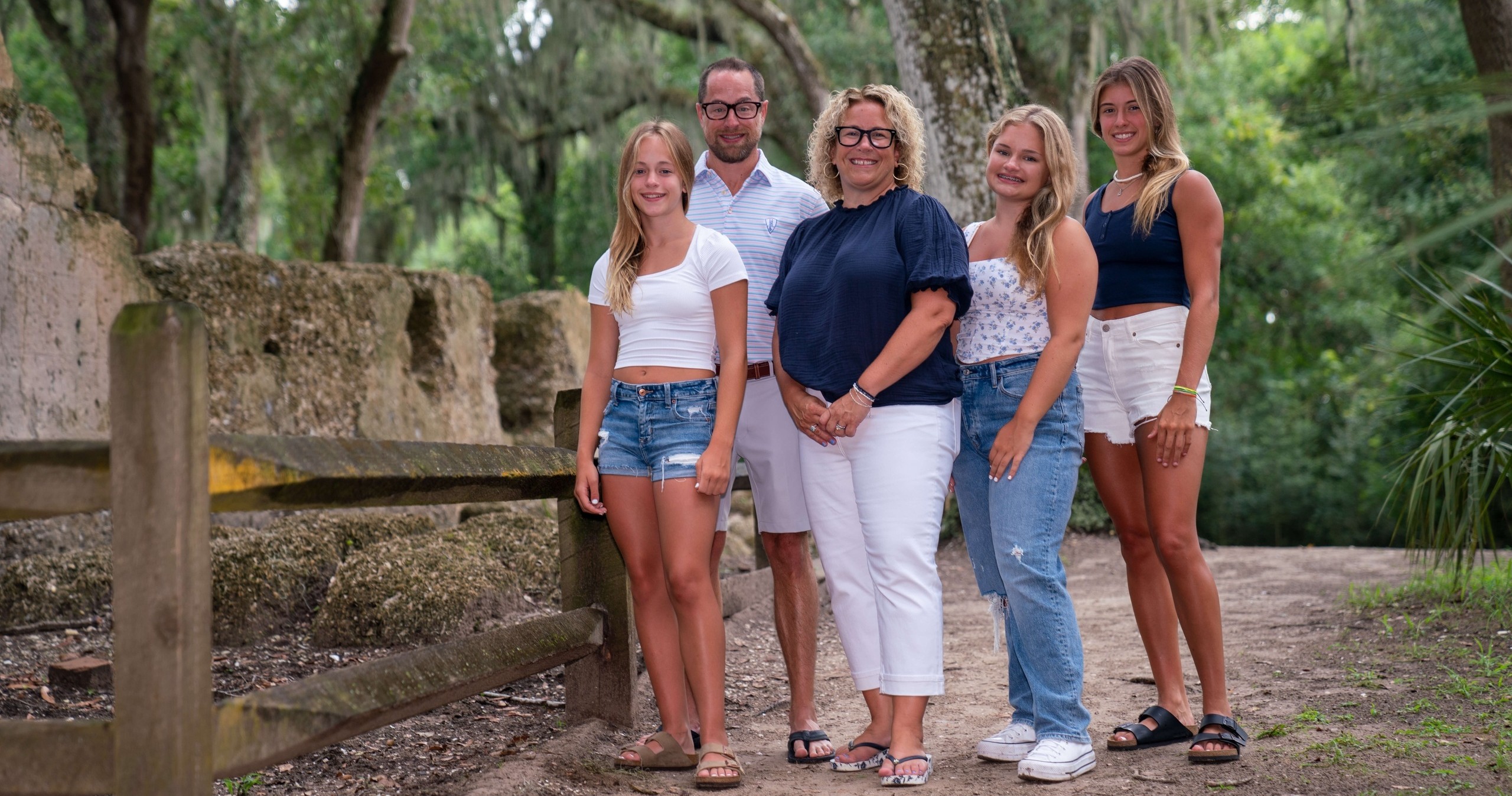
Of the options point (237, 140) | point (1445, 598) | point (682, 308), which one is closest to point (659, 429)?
point (682, 308)

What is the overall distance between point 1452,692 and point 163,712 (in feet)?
12.2

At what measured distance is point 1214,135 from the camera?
19000 mm

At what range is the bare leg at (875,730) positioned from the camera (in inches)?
125

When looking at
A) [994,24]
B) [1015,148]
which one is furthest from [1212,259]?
[994,24]

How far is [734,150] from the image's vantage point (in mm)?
3648

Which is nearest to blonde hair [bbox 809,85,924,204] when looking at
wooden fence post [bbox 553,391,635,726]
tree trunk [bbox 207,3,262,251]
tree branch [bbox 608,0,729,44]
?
wooden fence post [bbox 553,391,635,726]

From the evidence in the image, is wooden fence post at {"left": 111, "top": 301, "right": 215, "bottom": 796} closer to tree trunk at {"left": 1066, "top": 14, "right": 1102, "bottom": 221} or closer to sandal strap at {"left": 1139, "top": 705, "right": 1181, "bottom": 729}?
sandal strap at {"left": 1139, "top": 705, "right": 1181, "bottom": 729}

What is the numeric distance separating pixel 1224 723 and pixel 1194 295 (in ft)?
3.80

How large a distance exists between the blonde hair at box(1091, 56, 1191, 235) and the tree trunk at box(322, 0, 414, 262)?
28.0 feet

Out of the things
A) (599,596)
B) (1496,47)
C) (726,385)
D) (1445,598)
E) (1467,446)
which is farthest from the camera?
(1496,47)

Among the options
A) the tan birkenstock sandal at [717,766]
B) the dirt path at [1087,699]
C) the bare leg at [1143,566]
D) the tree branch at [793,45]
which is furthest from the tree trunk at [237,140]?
the bare leg at [1143,566]

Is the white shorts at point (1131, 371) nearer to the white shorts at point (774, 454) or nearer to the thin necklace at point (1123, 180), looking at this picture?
the thin necklace at point (1123, 180)

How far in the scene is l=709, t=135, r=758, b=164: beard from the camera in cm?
365

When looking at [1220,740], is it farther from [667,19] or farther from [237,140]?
[667,19]
